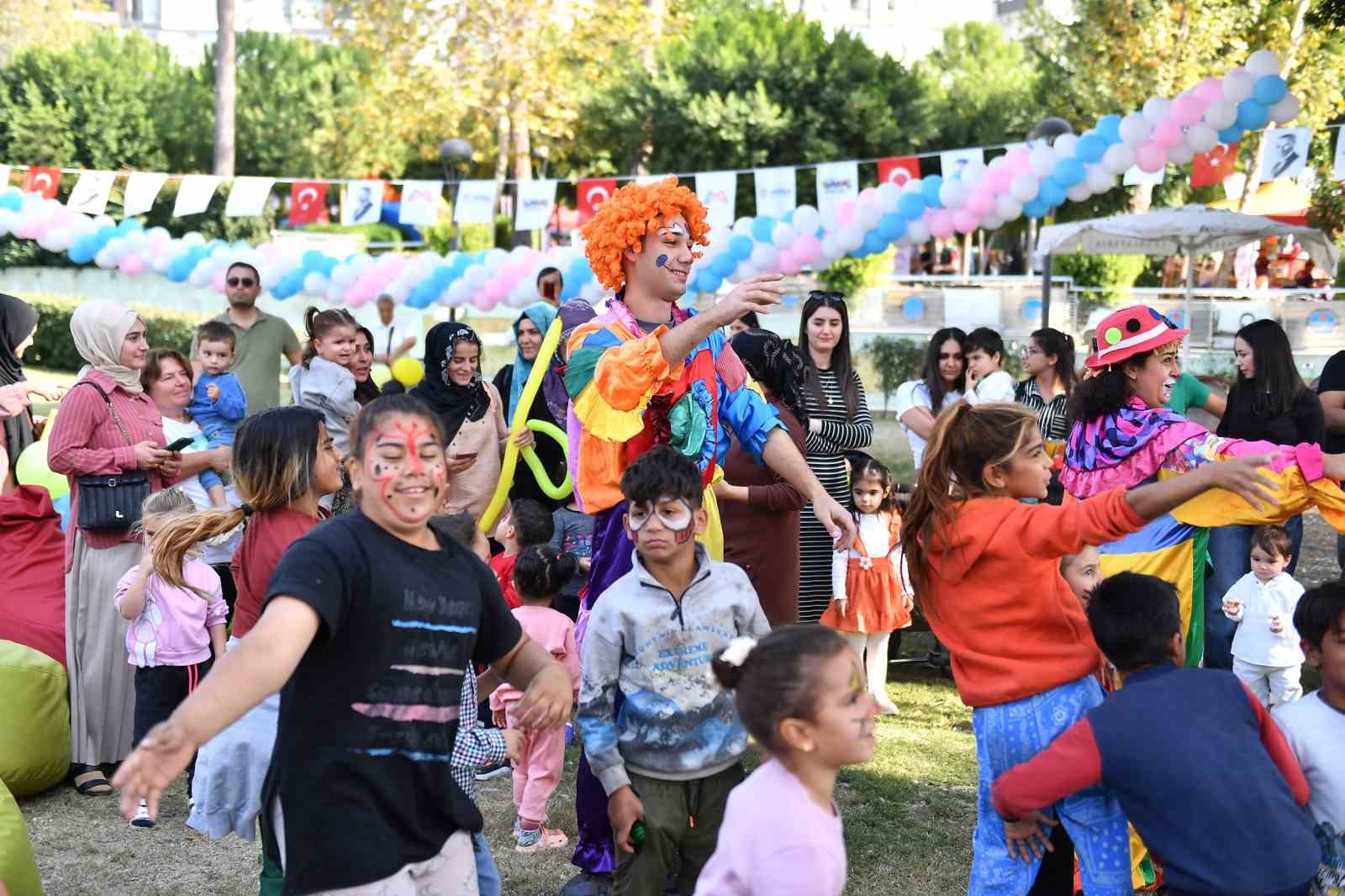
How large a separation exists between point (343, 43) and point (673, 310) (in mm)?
24455

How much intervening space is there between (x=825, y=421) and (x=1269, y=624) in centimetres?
205

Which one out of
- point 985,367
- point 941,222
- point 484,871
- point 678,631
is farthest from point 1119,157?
point 484,871

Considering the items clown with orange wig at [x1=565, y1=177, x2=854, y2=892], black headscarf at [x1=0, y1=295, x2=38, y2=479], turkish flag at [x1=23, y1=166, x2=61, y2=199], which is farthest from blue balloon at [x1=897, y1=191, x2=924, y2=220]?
turkish flag at [x1=23, y1=166, x2=61, y2=199]

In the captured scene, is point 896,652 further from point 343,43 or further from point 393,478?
point 343,43

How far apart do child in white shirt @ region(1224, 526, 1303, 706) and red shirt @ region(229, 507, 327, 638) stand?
13.1 ft

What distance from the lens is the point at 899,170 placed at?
14750 millimetres

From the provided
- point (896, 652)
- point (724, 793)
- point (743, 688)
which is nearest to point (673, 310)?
point (724, 793)

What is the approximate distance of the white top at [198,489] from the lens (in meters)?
6.21

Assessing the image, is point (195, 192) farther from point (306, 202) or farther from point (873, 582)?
point (873, 582)

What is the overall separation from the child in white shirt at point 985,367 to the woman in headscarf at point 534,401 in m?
2.29

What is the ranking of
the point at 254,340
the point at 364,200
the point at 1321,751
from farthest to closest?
1. the point at 364,200
2. the point at 254,340
3. the point at 1321,751

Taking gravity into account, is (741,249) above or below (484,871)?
above

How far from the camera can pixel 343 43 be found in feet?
88.1

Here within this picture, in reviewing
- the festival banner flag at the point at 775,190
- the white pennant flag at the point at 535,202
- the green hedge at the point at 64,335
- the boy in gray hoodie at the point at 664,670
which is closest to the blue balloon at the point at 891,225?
the festival banner flag at the point at 775,190
